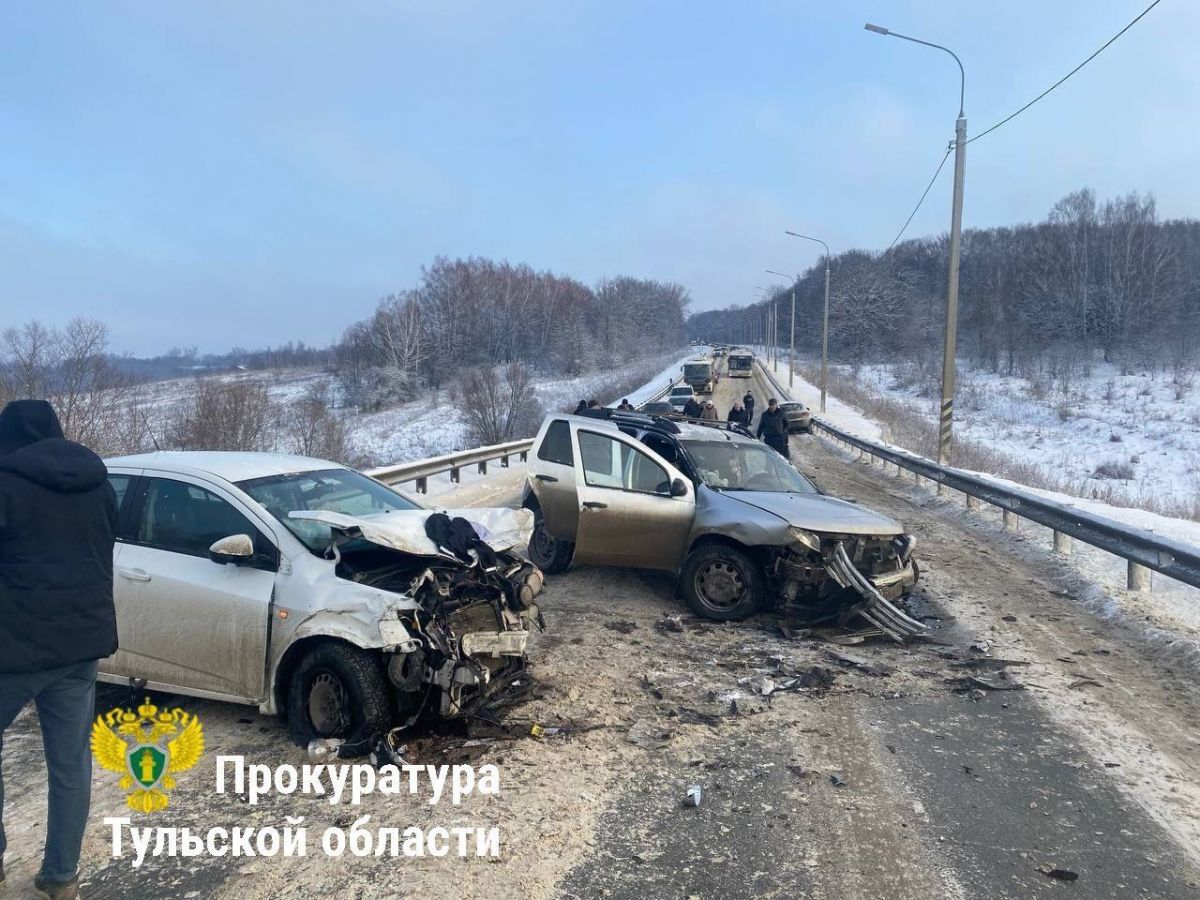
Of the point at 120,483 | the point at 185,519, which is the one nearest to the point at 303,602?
the point at 185,519

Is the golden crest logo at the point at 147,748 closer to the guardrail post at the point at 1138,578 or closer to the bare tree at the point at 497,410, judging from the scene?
the guardrail post at the point at 1138,578

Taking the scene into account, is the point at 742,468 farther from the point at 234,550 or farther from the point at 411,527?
the point at 234,550

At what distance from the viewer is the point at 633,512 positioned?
7.73 m

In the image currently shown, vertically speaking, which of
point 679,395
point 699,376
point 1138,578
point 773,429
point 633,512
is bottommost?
point 1138,578

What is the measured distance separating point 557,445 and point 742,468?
201cm

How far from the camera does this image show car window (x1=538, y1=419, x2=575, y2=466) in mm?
8495

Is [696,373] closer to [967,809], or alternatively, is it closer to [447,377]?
[447,377]

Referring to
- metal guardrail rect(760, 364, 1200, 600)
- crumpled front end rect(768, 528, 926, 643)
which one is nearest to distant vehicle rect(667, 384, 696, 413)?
metal guardrail rect(760, 364, 1200, 600)

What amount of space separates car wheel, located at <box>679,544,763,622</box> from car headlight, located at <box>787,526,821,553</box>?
564 millimetres

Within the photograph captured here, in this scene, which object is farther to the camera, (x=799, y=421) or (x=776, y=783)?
(x=799, y=421)

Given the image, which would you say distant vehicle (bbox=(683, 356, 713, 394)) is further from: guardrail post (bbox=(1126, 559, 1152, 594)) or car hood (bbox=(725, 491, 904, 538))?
car hood (bbox=(725, 491, 904, 538))

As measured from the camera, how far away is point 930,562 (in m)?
9.45

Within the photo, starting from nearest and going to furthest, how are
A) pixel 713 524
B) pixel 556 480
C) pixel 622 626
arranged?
pixel 622 626 < pixel 713 524 < pixel 556 480

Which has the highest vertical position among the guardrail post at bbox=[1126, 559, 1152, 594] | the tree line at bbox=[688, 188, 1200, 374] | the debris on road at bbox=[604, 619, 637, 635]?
the tree line at bbox=[688, 188, 1200, 374]
